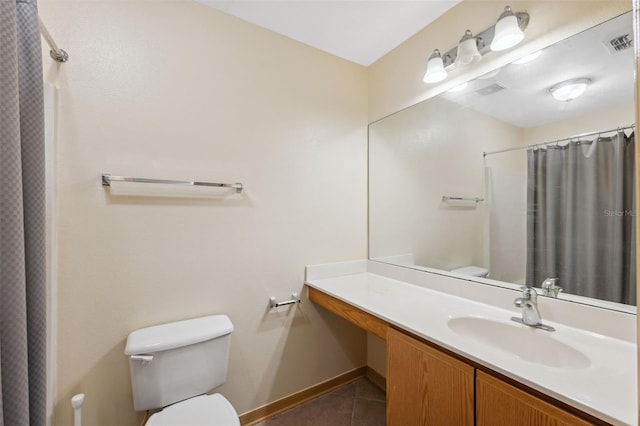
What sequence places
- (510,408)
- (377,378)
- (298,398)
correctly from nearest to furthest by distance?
(510,408) < (298,398) < (377,378)

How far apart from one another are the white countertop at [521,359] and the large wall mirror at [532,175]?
171 mm

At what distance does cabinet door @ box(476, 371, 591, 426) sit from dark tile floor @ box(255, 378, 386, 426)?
1047mm

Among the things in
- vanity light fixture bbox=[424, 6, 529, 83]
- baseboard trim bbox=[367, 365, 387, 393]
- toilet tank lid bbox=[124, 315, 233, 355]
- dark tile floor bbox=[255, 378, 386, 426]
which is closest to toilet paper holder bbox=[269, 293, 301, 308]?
toilet tank lid bbox=[124, 315, 233, 355]

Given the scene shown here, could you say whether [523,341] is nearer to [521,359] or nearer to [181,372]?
[521,359]

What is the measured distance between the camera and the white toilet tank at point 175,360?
3.85ft

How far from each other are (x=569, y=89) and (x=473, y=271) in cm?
99

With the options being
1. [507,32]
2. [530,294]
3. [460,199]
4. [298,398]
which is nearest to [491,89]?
[507,32]

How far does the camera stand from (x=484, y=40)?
1.39 m

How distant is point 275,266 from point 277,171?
0.63 metres

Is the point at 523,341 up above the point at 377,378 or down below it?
above

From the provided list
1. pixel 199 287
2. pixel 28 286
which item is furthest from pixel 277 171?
pixel 28 286

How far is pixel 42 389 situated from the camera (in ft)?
2.32

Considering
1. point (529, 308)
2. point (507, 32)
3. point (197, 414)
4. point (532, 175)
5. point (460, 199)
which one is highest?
point (507, 32)

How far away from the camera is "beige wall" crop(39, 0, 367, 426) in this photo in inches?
48.6
